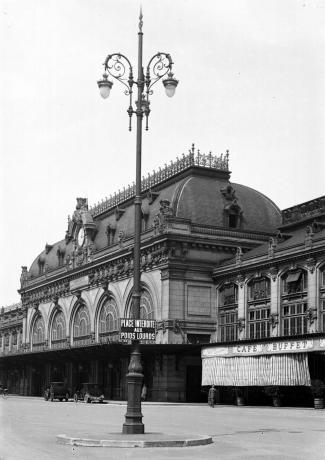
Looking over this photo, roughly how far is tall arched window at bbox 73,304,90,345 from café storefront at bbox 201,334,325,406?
2068cm

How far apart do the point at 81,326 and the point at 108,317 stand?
22.5ft

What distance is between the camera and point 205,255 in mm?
56062

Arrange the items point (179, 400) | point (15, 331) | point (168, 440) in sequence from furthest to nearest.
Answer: point (15, 331) → point (179, 400) → point (168, 440)

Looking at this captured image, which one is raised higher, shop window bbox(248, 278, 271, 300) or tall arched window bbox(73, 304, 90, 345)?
Result: shop window bbox(248, 278, 271, 300)

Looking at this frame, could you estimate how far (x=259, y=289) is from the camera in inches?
2013

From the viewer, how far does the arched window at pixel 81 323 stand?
225 ft

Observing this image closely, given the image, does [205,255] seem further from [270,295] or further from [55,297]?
[55,297]

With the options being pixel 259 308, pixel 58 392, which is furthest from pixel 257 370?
pixel 58 392

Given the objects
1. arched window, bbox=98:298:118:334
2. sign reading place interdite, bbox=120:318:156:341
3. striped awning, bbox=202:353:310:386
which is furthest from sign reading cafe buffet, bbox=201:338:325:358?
sign reading place interdite, bbox=120:318:156:341

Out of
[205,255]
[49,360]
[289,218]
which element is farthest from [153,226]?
[49,360]

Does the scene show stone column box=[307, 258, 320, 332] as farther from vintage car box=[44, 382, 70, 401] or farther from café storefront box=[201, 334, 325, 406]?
vintage car box=[44, 382, 70, 401]

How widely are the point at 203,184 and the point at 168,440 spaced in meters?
43.0

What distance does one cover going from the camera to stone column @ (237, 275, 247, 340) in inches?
2050

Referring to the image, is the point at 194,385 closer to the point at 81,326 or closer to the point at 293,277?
the point at 293,277
